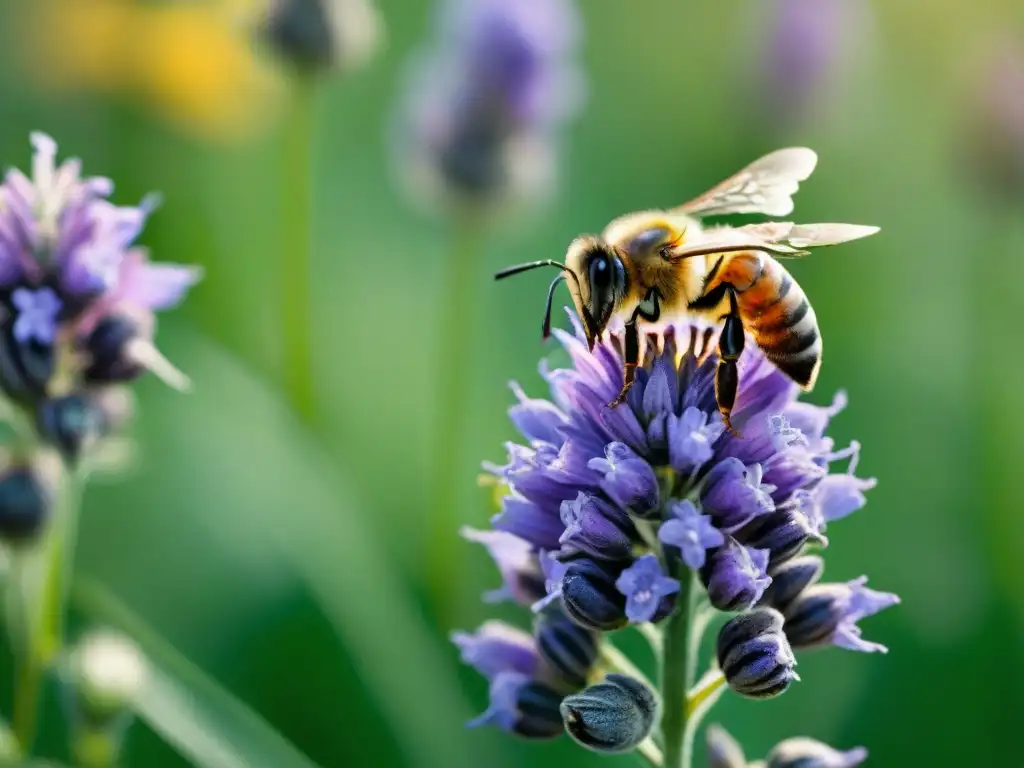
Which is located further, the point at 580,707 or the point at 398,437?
the point at 398,437

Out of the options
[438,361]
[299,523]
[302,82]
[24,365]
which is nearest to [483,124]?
[302,82]

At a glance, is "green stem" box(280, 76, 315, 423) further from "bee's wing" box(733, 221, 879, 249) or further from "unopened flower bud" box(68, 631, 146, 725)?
"bee's wing" box(733, 221, 879, 249)

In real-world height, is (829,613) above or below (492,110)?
below

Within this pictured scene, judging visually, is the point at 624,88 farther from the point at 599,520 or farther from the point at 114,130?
the point at 599,520

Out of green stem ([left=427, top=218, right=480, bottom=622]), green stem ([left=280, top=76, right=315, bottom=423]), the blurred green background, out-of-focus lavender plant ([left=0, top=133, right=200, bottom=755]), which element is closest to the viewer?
out-of-focus lavender plant ([left=0, top=133, right=200, bottom=755])

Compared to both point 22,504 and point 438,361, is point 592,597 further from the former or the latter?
point 438,361

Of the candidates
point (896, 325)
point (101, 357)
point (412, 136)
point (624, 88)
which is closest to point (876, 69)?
point (624, 88)

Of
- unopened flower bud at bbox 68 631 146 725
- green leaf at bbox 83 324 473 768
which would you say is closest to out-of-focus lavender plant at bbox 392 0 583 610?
green leaf at bbox 83 324 473 768
